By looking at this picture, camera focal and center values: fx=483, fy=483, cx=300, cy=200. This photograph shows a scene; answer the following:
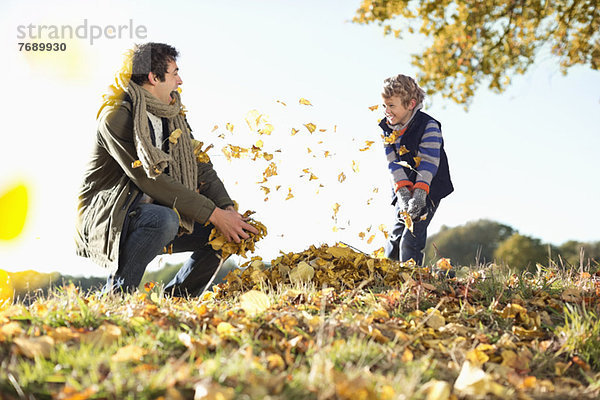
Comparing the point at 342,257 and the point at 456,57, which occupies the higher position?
the point at 456,57

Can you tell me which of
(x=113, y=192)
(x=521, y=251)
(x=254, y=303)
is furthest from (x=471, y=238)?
(x=254, y=303)

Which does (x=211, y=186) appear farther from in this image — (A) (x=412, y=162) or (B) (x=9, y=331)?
(B) (x=9, y=331)

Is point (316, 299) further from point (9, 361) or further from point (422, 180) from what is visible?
point (422, 180)

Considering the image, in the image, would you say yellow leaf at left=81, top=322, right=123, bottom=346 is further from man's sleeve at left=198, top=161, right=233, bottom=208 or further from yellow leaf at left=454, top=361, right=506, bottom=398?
man's sleeve at left=198, top=161, right=233, bottom=208

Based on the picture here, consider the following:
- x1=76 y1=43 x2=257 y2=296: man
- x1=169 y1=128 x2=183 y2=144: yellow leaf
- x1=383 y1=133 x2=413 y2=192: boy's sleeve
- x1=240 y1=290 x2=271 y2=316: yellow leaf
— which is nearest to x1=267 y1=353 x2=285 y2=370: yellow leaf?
x1=240 y1=290 x2=271 y2=316: yellow leaf

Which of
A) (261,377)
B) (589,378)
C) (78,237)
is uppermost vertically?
(78,237)

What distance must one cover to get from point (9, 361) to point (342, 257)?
238cm

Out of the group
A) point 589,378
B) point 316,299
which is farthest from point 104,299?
point 589,378

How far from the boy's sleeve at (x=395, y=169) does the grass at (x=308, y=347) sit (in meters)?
1.68

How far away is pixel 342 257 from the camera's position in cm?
366

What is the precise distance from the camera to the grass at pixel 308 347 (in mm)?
1451

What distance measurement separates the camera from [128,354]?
63.0 inches

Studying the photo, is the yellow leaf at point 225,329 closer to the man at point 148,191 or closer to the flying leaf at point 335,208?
the man at point 148,191

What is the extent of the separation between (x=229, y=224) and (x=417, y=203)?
6.02 ft
